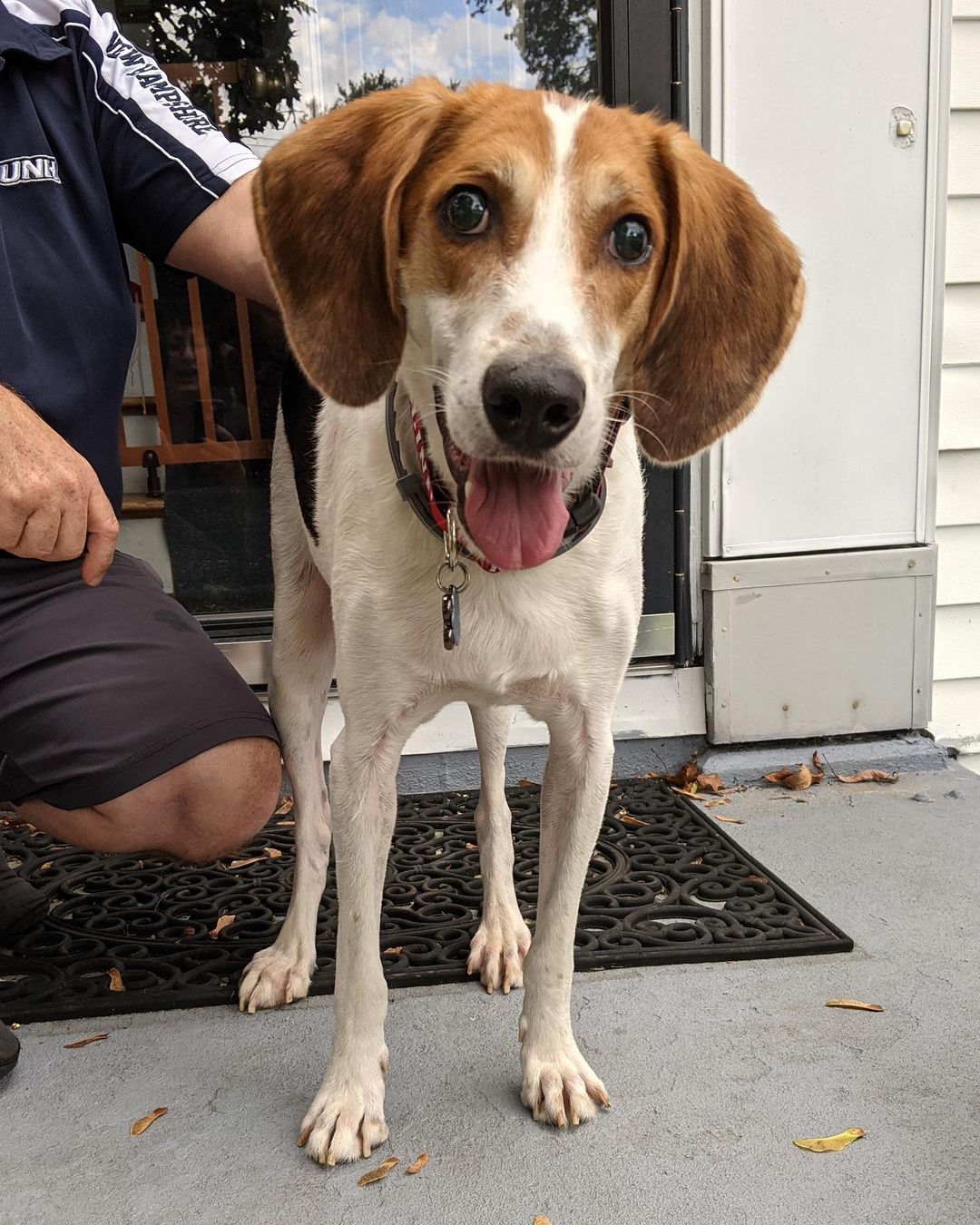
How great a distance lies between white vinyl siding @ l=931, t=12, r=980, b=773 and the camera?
325 cm

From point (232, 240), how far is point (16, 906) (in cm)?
147

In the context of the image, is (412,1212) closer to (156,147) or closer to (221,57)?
(156,147)

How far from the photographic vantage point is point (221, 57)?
3057mm

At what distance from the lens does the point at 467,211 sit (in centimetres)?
141

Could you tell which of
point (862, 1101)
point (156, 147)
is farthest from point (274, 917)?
point (156, 147)

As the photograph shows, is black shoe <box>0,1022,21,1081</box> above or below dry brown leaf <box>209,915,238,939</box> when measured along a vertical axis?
above

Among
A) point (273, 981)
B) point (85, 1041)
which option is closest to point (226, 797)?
A: point (273, 981)

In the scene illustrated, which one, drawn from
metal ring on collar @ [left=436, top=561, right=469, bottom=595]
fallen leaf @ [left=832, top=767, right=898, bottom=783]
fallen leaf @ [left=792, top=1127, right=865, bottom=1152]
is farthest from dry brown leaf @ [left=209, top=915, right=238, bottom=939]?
fallen leaf @ [left=832, top=767, right=898, bottom=783]

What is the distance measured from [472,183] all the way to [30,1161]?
1.56 metres

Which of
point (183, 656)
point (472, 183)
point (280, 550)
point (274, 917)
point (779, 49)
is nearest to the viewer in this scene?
point (472, 183)

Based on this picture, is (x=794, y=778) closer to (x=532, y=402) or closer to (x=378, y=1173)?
(x=378, y=1173)

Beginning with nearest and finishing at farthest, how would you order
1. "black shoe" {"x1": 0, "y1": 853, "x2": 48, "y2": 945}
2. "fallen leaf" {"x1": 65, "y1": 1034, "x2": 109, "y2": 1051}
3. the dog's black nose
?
the dog's black nose
"fallen leaf" {"x1": 65, "y1": 1034, "x2": 109, "y2": 1051}
"black shoe" {"x1": 0, "y1": 853, "x2": 48, "y2": 945}

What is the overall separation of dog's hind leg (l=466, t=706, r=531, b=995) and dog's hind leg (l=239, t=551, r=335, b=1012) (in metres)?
0.33

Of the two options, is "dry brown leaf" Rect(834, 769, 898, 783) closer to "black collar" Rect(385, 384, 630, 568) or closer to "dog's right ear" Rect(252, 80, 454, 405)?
"black collar" Rect(385, 384, 630, 568)
